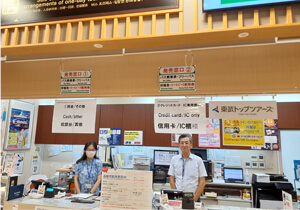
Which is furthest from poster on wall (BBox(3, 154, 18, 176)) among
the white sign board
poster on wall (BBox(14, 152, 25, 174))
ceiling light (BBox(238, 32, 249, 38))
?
ceiling light (BBox(238, 32, 249, 38))

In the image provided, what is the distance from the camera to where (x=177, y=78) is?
8.53 ft

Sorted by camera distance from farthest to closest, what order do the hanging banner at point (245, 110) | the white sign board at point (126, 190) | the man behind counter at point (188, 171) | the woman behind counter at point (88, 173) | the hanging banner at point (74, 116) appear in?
the woman behind counter at point (88, 173)
the man behind counter at point (188, 171)
the hanging banner at point (74, 116)
the hanging banner at point (245, 110)
the white sign board at point (126, 190)

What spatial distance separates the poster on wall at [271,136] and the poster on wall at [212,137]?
2.42 feet

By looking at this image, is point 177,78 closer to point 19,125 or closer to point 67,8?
point 67,8

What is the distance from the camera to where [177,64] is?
8.64 ft

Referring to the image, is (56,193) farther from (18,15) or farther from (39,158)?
(39,158)

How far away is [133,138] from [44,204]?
2813 millimetres

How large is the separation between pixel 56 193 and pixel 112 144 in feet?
7.99

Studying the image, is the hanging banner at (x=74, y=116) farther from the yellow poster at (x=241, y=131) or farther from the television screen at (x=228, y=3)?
the yellow poster at (x=241, y=131)

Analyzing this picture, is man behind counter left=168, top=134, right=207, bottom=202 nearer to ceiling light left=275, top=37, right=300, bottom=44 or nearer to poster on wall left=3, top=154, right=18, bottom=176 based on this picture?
ceiling light left=275, top=37, right=300, bottom=44

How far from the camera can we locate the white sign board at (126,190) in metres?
1.89

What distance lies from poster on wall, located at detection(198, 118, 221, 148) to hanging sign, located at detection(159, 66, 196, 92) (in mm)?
2317

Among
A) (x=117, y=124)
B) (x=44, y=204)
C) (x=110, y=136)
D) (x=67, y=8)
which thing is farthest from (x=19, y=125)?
(x=67, y=8)

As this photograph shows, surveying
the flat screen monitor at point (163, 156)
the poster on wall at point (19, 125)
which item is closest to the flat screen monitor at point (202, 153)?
the flat screen monitor at point (163, 156)
